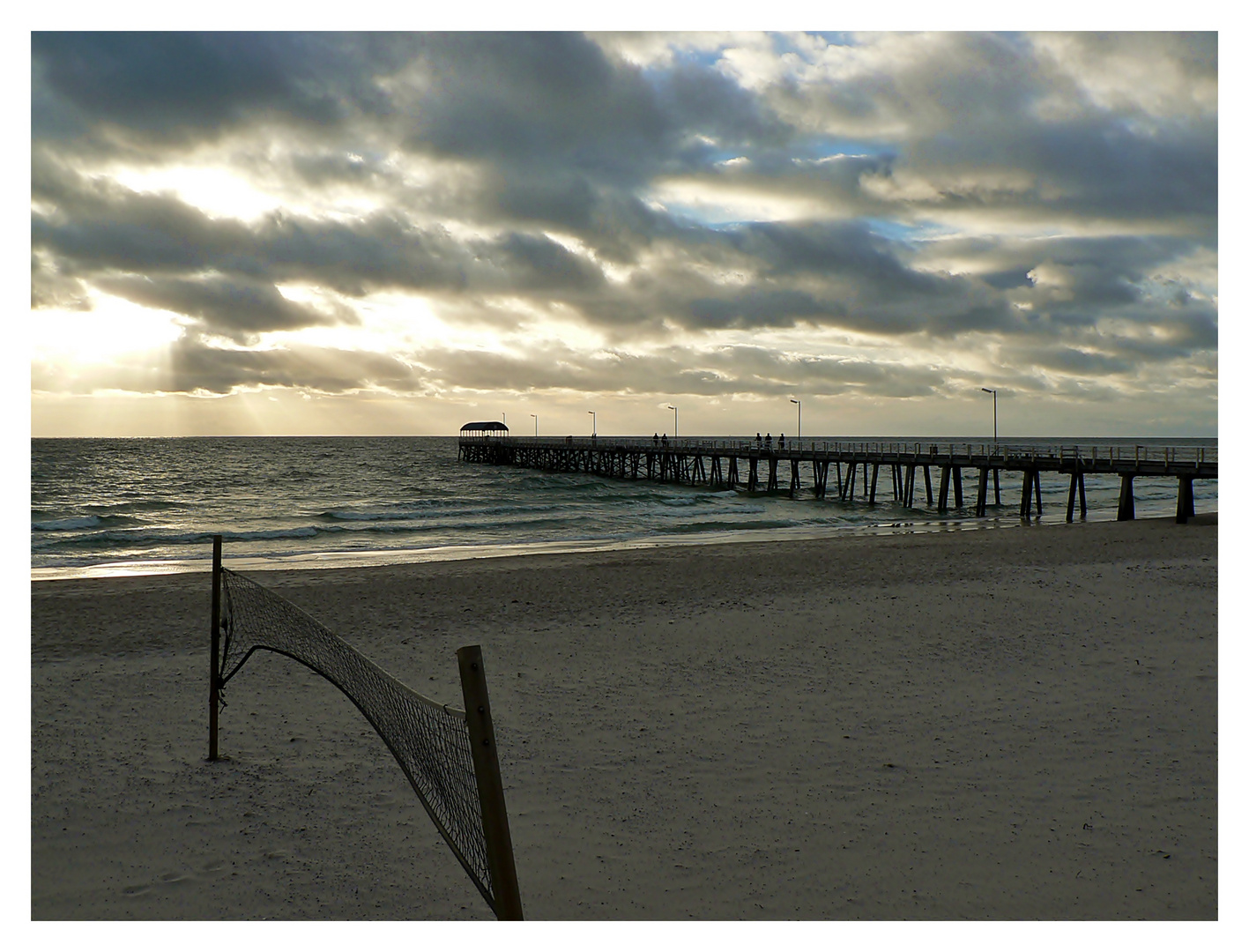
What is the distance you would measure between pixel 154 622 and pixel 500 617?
18.8 ft

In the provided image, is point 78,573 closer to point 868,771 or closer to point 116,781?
point 116,781

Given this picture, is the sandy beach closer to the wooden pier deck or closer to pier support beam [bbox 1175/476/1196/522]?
pier support beam [bbox 1175/476/1196/522]

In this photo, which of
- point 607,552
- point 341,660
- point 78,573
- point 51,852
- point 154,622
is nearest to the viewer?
point 51,852

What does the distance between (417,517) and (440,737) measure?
33595mm

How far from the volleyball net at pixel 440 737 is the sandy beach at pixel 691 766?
1.65 ft

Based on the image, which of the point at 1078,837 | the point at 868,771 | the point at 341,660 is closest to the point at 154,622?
the point at 341,660

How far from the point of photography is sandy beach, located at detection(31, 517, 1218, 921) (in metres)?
5.21

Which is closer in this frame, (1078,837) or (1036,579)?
(1078,837)

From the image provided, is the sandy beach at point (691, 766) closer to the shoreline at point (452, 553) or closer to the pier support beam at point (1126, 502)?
the shoreline at point (452, 553)

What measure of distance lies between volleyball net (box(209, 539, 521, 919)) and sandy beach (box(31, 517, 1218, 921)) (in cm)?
50

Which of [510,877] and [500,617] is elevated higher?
[510,877]

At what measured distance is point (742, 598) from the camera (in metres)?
14.8

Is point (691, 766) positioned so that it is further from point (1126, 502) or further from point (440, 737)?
point (1126, 502)

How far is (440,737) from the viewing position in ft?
16.5
